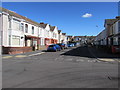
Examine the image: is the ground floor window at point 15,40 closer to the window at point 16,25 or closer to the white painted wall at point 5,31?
the white painted wall at point 5,31

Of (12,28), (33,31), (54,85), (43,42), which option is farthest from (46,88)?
(43,42)

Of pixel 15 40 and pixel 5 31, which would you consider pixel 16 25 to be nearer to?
pixel 15 40

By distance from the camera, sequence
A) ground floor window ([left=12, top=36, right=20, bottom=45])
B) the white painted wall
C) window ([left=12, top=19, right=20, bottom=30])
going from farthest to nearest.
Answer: window ([left=12, top=19, right=20, bottom=30]) → ground floor window ([left=12, top=36, right=20, bottom=45]) → the white painted wall

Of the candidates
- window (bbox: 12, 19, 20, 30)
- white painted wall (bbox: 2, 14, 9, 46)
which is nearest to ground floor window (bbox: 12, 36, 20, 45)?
white painted wall (bbox: 2, 14, 9, 46)

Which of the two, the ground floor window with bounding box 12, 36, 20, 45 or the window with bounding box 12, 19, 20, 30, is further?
the window with bounding box 12, 19, 20, 30

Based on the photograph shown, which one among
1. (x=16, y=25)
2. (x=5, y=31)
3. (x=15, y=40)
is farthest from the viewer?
(x=16, y=25)

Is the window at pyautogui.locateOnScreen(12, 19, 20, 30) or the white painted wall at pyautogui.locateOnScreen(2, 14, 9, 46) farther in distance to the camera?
the window at pyautogui.locateOnScreen(12, 19, 20, 30)

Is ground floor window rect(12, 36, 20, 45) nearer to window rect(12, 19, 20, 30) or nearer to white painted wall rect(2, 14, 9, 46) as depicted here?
white painted wall rect(2, 14, 9, 46)

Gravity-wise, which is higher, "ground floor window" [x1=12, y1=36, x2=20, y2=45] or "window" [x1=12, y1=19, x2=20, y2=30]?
"window" [x1=12, y1=19, x2=20, y2=30]

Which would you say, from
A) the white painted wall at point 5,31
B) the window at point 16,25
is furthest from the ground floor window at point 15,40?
the window at point 16,25

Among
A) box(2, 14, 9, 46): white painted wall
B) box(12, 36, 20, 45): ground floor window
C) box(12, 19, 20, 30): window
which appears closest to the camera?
box(2, 14, 9, 46): white painted wall

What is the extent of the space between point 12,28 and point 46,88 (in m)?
20.8

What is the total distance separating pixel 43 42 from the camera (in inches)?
1673

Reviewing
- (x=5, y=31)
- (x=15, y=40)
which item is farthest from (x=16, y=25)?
(x=5, y=31)
